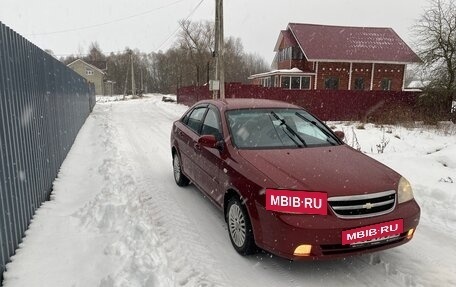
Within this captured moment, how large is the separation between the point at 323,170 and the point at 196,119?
2773 mm

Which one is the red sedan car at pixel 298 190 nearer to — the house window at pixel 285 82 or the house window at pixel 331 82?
the house window at pixel 331 82

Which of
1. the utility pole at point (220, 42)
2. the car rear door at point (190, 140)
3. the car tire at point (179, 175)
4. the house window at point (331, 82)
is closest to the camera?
the car rear door at point (190, 140)

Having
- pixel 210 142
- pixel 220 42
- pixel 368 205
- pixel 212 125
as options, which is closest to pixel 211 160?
pixel 210 142

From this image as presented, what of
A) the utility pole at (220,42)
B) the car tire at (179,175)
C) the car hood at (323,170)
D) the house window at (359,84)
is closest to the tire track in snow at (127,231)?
the car tire at (179,175)

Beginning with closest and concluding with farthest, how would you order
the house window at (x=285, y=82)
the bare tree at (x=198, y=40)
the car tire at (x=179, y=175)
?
1. the car tire at (x=179, y=175)
2. the house window at (x=285, y=82)
3. the bare tree at (x=198, y=40)

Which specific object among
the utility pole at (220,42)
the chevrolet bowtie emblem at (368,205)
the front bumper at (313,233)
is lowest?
the front bumper at (313,233)

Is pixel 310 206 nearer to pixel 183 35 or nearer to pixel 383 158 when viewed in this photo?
pixel 383 158

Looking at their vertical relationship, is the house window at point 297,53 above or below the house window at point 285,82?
above

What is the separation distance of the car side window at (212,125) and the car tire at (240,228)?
1032mm

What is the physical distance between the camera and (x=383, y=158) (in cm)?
796

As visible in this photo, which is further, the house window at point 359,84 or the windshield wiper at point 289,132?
the house window at point 359,84

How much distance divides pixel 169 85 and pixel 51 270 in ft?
288

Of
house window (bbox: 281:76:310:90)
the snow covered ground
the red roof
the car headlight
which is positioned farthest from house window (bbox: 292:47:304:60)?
the car headlight

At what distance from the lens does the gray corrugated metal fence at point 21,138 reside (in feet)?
11.2
